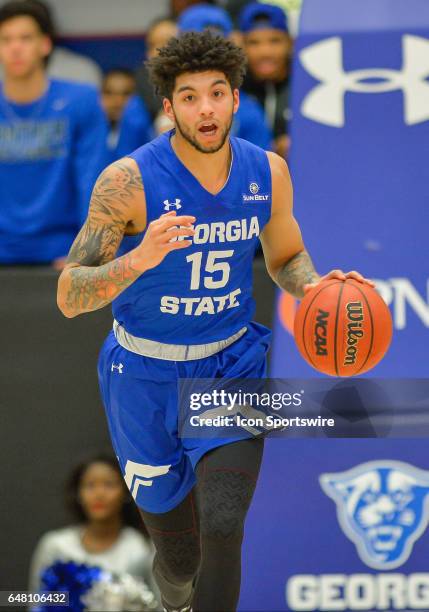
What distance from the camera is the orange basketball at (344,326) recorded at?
4.27 meters

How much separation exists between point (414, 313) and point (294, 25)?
268 cm

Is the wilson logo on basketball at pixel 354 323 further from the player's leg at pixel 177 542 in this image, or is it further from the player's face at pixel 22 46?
the player's face at pixel 22 46

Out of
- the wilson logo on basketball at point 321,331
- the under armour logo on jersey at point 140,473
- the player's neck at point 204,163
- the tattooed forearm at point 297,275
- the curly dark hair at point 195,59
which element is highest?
the curly dark hair at point 195,59

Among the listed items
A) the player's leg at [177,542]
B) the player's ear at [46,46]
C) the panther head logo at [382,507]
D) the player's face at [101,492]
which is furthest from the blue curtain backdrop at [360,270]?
the player's ear at [46,46]

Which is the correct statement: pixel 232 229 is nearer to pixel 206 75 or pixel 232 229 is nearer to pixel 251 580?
pixel 206 75

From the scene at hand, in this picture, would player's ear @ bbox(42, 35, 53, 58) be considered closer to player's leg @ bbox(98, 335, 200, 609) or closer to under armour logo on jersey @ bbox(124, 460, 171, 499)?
A: player's leg @ bbox(98, 335, 200, 609)

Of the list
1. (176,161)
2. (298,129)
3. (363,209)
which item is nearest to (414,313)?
(363,209)

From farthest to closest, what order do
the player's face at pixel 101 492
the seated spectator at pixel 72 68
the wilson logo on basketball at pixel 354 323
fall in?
the seated spectator at pixel 72 68, the player's face at pixel 101 492, the wilson logo on basketball at pixel 354 323

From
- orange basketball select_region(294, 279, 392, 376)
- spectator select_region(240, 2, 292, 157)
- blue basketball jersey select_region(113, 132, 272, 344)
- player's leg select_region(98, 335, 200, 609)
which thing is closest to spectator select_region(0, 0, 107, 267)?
spectator select_region(240, 2, 292, 157)

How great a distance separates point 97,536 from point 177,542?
3.37 ft

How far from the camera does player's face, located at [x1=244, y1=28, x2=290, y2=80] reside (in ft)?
22.2

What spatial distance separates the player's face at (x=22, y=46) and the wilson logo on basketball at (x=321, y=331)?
9.17ft

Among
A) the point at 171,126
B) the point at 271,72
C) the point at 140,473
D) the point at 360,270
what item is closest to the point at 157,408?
the point at 140,473

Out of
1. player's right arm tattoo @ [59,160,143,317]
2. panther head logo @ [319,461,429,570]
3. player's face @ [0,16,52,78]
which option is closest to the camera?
player's right arm tattoo @ [59,160,143,317]
